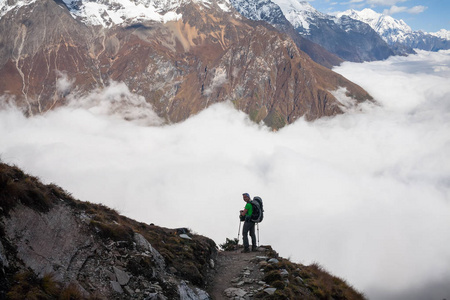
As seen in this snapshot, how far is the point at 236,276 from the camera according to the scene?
57.5ft

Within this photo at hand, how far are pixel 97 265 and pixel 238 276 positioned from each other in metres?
8.27

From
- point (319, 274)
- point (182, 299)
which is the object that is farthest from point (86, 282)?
point (319, 274)

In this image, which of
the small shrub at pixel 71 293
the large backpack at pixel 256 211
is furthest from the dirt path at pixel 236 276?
the small shrub at pixel 71 293

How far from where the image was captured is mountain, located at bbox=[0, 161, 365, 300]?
9961mm

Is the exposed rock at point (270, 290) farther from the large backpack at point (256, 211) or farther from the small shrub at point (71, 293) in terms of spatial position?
the small shrub at point (71, 293)

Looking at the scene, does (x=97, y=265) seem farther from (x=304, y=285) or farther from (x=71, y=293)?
(x=304, y=285)

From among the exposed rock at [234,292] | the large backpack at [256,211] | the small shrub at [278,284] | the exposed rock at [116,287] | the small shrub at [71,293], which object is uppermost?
the large backpack at [256,211]

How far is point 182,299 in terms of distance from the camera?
40.8 ft

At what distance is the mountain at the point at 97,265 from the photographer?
32.7 feet

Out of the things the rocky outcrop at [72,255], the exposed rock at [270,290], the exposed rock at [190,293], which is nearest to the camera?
the rocky outcrop at [72,255]

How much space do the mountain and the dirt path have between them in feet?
0.18

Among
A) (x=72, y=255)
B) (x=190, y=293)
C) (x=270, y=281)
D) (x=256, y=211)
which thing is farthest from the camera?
(x=256, y=211)

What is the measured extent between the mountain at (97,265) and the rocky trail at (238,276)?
6cm

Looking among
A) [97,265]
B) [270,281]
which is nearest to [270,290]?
[270,281]
